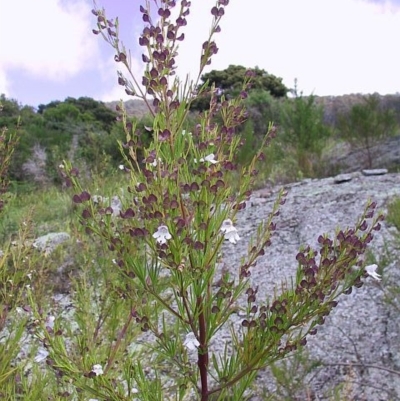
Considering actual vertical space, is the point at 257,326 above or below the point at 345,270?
below

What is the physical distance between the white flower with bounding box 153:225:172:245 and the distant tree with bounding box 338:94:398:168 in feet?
32.9

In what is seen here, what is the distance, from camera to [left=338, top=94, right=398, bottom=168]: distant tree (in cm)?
1138

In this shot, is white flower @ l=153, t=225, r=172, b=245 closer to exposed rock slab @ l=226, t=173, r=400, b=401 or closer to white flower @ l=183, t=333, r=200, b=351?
white flower @ l=183, t=333, r=200, b=351

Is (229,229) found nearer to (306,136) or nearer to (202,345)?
(202,345)

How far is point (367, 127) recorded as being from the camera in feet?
37.3

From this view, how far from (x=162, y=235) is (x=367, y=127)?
10.4 metres

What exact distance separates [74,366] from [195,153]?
32.5 inches

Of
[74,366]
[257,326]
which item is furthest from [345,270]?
[74,366]

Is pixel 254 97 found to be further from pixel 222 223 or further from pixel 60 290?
pixel 222 223

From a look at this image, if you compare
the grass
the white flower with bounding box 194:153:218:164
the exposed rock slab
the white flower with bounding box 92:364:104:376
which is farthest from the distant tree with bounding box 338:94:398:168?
the white flower with bounding box 92:364:104:376

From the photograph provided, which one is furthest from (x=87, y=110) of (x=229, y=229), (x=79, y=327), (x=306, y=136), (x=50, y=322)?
(x=229, y=229)

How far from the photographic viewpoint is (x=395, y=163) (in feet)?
34.7

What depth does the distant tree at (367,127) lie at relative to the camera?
37.3ft

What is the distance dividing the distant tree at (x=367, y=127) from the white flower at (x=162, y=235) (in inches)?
395
